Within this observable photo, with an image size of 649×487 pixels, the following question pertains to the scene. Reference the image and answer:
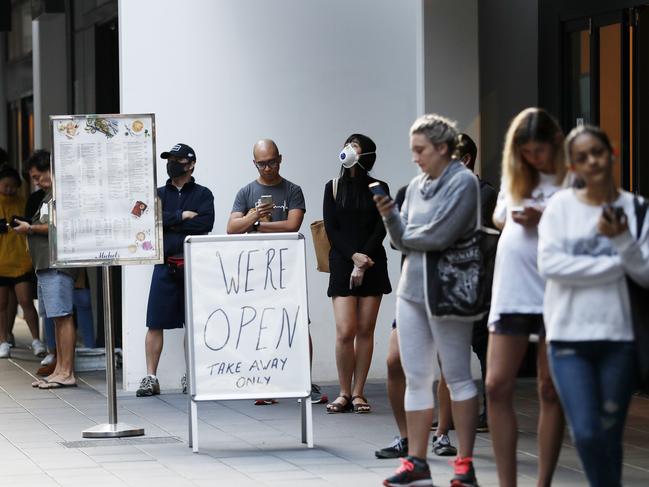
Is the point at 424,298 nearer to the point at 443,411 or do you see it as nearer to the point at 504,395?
the point at 504,395

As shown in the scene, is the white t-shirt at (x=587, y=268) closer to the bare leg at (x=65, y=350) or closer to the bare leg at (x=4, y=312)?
the bare leg at (x=65, y=350)

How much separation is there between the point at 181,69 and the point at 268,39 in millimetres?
774

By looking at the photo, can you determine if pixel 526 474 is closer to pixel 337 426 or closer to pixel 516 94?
pixel 337 426

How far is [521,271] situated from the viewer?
6309 mm

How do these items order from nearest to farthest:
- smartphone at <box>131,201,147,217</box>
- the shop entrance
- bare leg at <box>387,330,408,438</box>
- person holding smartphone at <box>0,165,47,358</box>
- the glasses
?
1. bare leg at <box>387,330,408,438</box>
2. smartphone at <box>131,201,147,217</box>
3. the glasses
4. the shop entrance
5. person holding smartphone at <box>0,165,47,358</box>

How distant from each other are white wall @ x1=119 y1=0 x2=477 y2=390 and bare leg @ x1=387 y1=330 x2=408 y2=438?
3.63 metres

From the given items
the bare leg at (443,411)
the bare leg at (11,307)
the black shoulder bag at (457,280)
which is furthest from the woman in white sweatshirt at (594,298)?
the bare leg at (11,307)

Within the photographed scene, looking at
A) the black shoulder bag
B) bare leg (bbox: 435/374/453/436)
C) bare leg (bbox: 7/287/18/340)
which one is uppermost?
the black shoulder bag

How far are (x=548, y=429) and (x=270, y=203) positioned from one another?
14.6ft

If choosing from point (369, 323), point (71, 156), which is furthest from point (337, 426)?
point (71, 156)

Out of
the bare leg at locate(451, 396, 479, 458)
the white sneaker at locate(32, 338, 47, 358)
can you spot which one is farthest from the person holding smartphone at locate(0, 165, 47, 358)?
the bare leg at locate(451, 396, 479, 458)

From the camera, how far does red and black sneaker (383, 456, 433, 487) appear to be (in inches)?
280

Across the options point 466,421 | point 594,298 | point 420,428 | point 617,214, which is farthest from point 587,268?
point 420,428

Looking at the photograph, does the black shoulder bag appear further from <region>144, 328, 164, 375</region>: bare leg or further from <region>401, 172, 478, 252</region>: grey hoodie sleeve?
<region>144, 328, 164, 375</region>: bare leg
